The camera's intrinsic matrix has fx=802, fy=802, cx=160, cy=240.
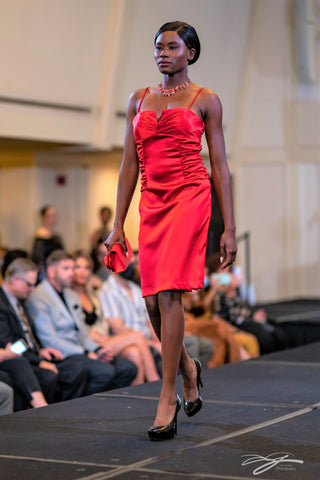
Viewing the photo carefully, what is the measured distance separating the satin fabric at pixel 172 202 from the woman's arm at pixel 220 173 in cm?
4

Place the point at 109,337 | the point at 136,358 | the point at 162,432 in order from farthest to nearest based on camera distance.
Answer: the point at 109,337 < the point at 136,358 < the point at 162,432

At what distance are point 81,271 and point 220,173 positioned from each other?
110 inches

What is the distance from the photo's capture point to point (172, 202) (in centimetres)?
283

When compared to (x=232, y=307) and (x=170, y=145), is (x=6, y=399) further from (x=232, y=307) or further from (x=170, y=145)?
(x=232, y=307)

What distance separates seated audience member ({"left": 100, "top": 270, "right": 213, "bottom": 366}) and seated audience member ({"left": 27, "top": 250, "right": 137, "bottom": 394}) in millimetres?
412

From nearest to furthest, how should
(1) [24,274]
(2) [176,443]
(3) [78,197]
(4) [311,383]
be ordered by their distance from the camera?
(2) [176,443], (4) [311,383], (1) [24,274], (3) [78,197]

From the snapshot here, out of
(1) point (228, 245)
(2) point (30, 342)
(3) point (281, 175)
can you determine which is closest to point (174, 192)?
(1) point (228, 245)

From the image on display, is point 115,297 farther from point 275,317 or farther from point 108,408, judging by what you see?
point 275,317

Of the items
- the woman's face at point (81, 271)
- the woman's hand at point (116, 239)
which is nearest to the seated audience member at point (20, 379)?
the woman's face at point (81, 271)

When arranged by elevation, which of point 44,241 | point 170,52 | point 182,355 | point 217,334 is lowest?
point 217,334

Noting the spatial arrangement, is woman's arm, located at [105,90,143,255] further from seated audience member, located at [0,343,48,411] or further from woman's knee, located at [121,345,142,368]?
woman's knee, located at [121,345,142,368]

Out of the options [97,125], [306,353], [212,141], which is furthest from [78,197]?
[212,141]

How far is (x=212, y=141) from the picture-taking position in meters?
2.88

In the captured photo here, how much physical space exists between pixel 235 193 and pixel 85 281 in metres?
5.92
